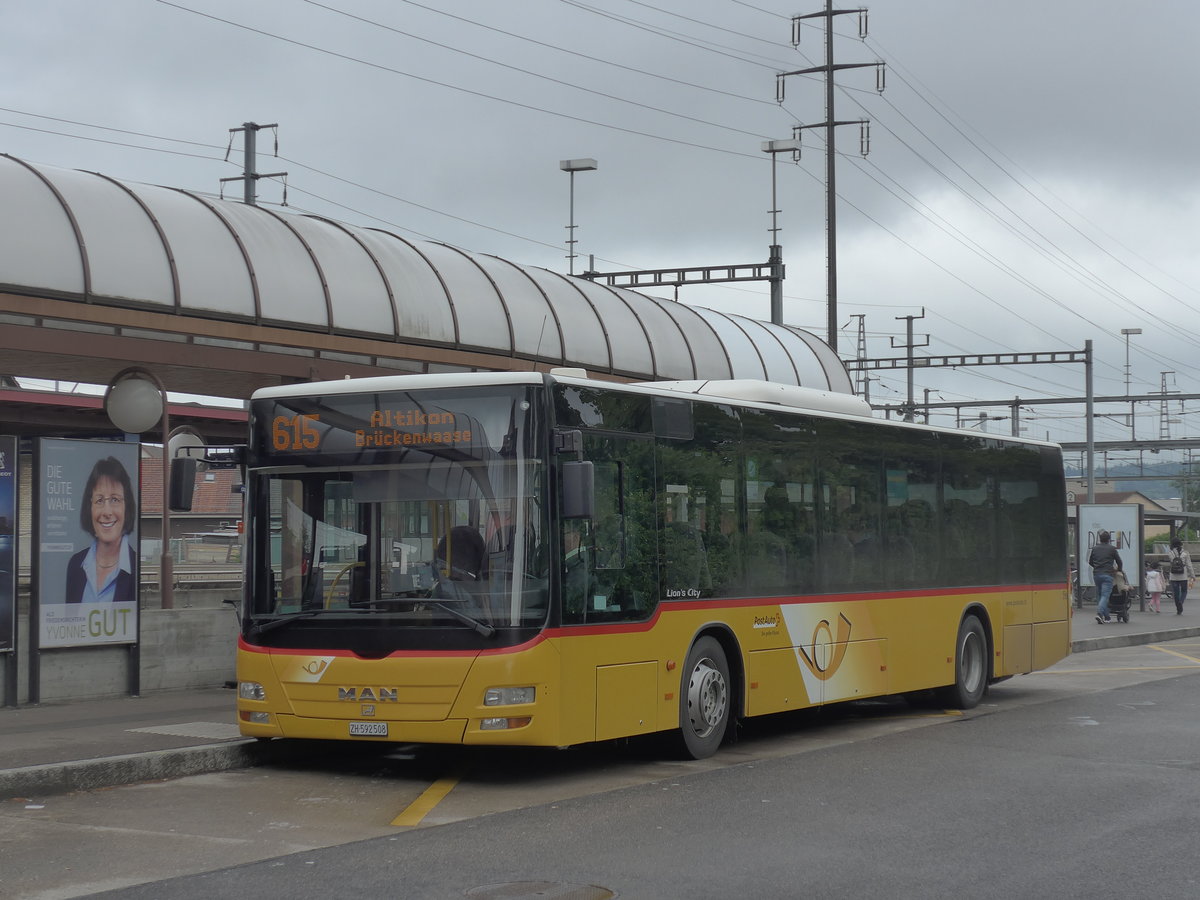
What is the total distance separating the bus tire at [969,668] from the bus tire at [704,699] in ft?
14.7

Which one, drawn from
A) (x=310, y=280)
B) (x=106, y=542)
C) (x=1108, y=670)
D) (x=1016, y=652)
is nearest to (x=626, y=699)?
(x=106, y=542)

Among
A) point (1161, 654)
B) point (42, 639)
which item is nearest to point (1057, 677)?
point (1161, 654)

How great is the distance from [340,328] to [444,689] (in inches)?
332

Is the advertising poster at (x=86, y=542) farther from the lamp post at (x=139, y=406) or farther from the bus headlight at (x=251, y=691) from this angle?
the bus headlight at (x=251, y=691)

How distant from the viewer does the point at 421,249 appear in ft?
64.9

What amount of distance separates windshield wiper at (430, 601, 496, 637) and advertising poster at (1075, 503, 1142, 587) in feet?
86.6

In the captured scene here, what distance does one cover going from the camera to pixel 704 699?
1161 centimetres

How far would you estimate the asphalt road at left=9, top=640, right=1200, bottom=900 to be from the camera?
7.11 m

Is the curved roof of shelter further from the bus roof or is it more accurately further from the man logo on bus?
the man logo on bus

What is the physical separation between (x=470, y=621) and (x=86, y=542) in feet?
19.0

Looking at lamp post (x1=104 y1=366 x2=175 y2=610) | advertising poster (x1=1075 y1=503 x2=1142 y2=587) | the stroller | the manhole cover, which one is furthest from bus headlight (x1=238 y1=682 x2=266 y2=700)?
advertising poster (x1=1075 y1=503 x2=1142 y2=587)

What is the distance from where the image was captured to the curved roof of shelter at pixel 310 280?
50.1 ft

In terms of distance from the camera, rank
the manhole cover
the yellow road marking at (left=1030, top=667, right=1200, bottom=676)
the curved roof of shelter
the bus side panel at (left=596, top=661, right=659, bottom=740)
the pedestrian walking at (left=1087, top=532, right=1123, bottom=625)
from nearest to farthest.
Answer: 1. the manhole cover
2. the bus side panel at (left=596, top=661, right=659, bottom=740)
3. the curved roof of shelter
4. the yellow road marking at (left=1030, top=667, right=1200, bottom=676)
5. the pedestrian walking at (left=1087, top=532, right=1123, bottom=625)

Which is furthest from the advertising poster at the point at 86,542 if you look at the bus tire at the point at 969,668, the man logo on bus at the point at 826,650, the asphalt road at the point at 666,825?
the bus tire at the point at 969,668
